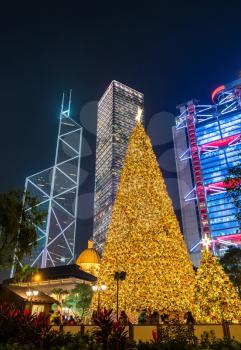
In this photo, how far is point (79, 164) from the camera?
15250 cm

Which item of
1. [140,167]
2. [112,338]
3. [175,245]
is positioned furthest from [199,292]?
[112,338]

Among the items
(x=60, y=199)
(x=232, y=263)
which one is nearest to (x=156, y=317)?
(x=232, y=263)

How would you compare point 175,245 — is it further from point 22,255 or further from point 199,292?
point 22,255

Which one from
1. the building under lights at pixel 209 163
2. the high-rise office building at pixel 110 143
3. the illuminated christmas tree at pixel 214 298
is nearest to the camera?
the illuminated christmas tree at pixel 214 298

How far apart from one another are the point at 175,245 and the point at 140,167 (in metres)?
5.21

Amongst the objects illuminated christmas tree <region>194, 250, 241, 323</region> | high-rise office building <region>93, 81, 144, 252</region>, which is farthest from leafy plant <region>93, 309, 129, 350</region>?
high-rise office building <region>93, 81, 144, 252</region>

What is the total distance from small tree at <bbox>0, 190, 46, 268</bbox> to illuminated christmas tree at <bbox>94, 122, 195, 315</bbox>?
4878 millimetres

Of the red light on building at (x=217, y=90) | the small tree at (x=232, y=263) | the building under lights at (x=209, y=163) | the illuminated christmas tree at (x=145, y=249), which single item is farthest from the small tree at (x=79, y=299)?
the red light on building at (x=217, y=90)

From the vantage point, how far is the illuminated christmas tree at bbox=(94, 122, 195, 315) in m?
15.6

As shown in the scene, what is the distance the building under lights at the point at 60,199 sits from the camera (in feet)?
→ 397

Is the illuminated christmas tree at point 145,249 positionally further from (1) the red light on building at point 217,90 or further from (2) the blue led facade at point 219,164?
(1) the red light on building at point 217,90

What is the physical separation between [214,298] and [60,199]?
12474cm

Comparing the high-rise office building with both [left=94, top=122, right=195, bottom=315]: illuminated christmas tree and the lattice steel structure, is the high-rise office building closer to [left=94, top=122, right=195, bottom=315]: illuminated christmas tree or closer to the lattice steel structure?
the lattice steel structure

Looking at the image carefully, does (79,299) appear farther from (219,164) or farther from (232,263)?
(219,164)
